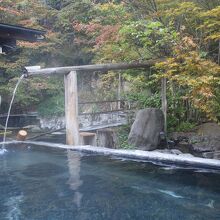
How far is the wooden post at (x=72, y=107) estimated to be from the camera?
962 cm

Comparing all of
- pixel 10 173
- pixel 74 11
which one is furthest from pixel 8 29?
pixel 74 11

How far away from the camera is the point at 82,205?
5.29 m

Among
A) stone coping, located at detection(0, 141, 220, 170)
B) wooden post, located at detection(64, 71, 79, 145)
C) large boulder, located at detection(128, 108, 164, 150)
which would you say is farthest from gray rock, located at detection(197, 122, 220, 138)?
wooden post, located at detection(64, 71, 79, 145)

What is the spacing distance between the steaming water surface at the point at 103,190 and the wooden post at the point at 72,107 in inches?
55.0

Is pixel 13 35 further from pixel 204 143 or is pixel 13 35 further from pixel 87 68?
pixel 204 143

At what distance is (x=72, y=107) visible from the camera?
9.68m

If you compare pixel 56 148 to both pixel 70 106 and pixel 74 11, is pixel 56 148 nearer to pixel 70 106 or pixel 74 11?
pixel 70 106

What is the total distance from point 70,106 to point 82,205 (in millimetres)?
4742

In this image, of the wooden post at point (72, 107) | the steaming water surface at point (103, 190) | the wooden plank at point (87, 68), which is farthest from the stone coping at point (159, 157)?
the wooden plank at point (87, 68)

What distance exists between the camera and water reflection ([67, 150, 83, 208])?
5691 mm

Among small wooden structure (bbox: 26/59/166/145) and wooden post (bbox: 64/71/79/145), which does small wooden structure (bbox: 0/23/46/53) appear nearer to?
small wooden structure (bbox: 26/59/166/145)

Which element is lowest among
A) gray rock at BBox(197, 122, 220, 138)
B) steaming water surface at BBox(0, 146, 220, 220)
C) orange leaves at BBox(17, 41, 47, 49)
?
steaming water surface at BBox(0, 146, 220, 220)

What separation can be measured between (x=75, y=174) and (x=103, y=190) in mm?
1252

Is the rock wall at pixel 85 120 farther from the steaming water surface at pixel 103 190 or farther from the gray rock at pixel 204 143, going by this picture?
the steaming water surface at pixel 103 190
